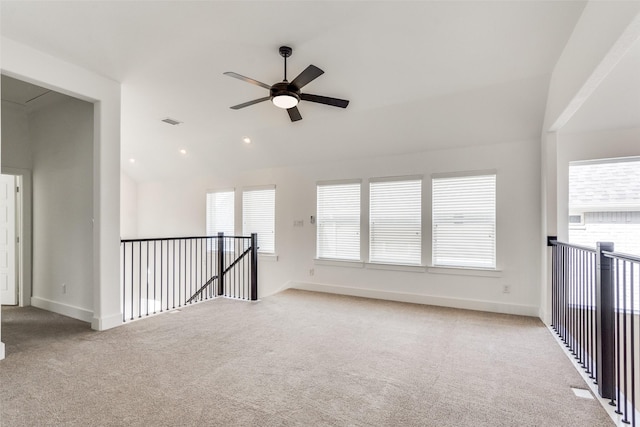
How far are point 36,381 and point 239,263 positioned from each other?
4.45 metres

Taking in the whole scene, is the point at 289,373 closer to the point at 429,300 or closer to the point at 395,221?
the point at 429,300

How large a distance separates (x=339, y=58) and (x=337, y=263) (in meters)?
3.55

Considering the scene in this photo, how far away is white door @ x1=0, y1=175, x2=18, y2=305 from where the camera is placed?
4883mm

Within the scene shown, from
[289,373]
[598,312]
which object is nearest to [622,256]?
[598,312]

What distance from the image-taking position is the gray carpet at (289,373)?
2.16 meters

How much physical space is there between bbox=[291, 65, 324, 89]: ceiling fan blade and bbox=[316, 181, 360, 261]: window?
2933 mm

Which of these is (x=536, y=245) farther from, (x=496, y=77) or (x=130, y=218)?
(x=130, y=218)

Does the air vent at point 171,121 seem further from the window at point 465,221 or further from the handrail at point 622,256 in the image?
the handrail at point 622,256

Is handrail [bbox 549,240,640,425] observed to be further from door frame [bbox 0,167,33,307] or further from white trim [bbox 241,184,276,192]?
door frame [bbox 0,167,33,307]

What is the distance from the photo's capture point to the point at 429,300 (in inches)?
202

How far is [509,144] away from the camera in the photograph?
466cm

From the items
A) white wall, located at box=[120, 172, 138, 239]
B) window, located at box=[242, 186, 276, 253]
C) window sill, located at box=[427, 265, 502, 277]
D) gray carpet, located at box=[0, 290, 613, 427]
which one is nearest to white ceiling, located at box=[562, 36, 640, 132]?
window sill, located at box=[427, 265, 502, 277]

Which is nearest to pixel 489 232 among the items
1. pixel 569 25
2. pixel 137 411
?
pixel 569 25

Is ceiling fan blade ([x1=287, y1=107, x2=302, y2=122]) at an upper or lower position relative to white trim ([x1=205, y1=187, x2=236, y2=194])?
upper
